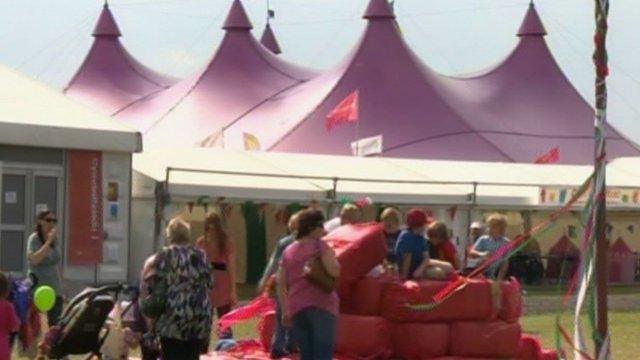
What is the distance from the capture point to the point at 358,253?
13.2 meters

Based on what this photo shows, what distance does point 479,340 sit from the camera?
44.3 ft

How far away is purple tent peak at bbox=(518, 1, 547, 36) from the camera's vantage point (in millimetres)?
42875

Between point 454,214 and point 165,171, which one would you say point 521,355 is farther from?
point 454,214

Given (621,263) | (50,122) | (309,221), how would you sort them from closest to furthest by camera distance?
(309,221), (50,122), (621,263)

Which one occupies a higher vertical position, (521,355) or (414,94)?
(414,94)

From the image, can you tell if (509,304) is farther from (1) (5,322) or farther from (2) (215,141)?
(2) (215,141)

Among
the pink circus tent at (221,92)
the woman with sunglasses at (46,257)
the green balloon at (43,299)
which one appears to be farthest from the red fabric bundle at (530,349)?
the pink circus tent at (221,92)

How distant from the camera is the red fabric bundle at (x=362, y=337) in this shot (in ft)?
43.2

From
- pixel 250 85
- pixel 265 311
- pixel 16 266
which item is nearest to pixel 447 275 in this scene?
pixel 265 311

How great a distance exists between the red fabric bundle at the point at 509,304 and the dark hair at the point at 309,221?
2476mm

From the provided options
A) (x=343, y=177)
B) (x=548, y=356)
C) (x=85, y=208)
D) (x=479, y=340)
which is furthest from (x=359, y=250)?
(x=343, y=177)

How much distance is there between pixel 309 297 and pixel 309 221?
52 cm

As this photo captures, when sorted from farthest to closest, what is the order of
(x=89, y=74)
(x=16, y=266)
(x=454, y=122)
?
(x=89, y=74), (x=454, y=122), (x=16, y=266)

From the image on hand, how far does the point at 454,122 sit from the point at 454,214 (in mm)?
8462
